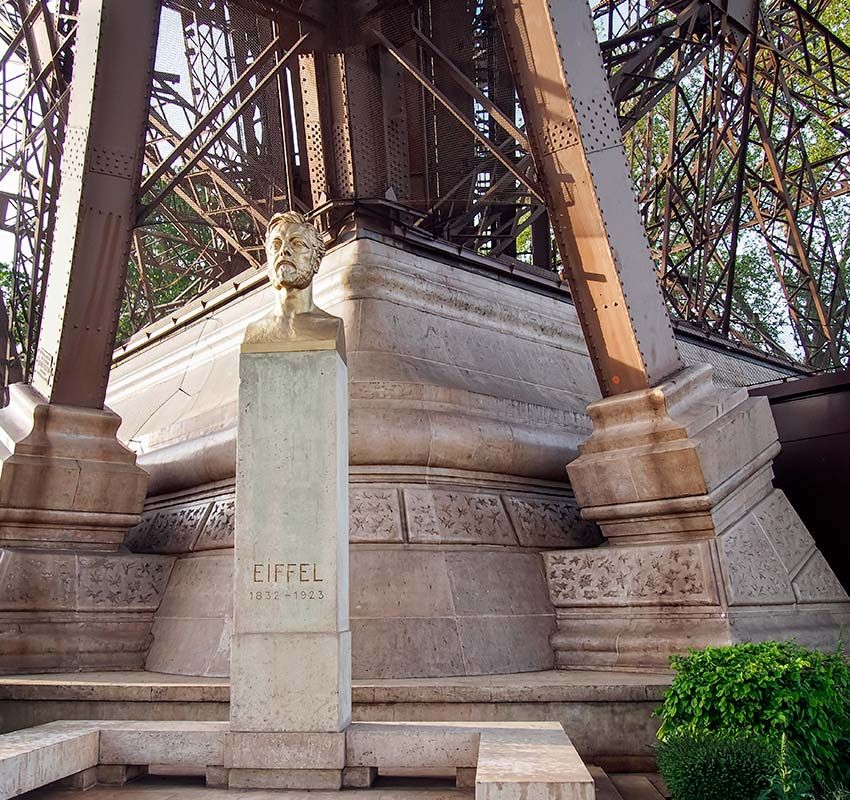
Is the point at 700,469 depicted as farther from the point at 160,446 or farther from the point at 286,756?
the point at 160,446

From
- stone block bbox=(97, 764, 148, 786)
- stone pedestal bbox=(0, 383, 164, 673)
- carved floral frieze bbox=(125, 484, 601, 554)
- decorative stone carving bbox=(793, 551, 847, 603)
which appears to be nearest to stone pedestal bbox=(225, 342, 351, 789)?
stone block bbox=(97, 764, 148, 786)

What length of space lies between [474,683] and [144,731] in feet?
7.41

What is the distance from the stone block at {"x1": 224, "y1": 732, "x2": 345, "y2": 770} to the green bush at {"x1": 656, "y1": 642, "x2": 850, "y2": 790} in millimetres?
1768

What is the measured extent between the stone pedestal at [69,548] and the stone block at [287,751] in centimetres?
363

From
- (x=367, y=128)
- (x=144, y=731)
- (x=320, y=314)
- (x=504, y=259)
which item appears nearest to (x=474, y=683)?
(x=144, y=731)

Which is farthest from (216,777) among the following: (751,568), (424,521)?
(751,568)

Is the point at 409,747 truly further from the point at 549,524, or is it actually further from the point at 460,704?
the point at 549,524

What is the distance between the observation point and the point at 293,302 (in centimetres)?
579

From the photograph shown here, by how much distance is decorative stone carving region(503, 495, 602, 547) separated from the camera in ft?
28.0

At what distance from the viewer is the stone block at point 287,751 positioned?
4852 mm

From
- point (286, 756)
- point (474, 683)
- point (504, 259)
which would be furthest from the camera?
point (504, 259)

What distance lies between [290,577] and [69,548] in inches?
161

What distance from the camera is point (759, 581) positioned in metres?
7.21

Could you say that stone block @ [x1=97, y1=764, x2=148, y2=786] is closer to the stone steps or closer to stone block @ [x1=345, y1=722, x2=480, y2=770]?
the stone steps
